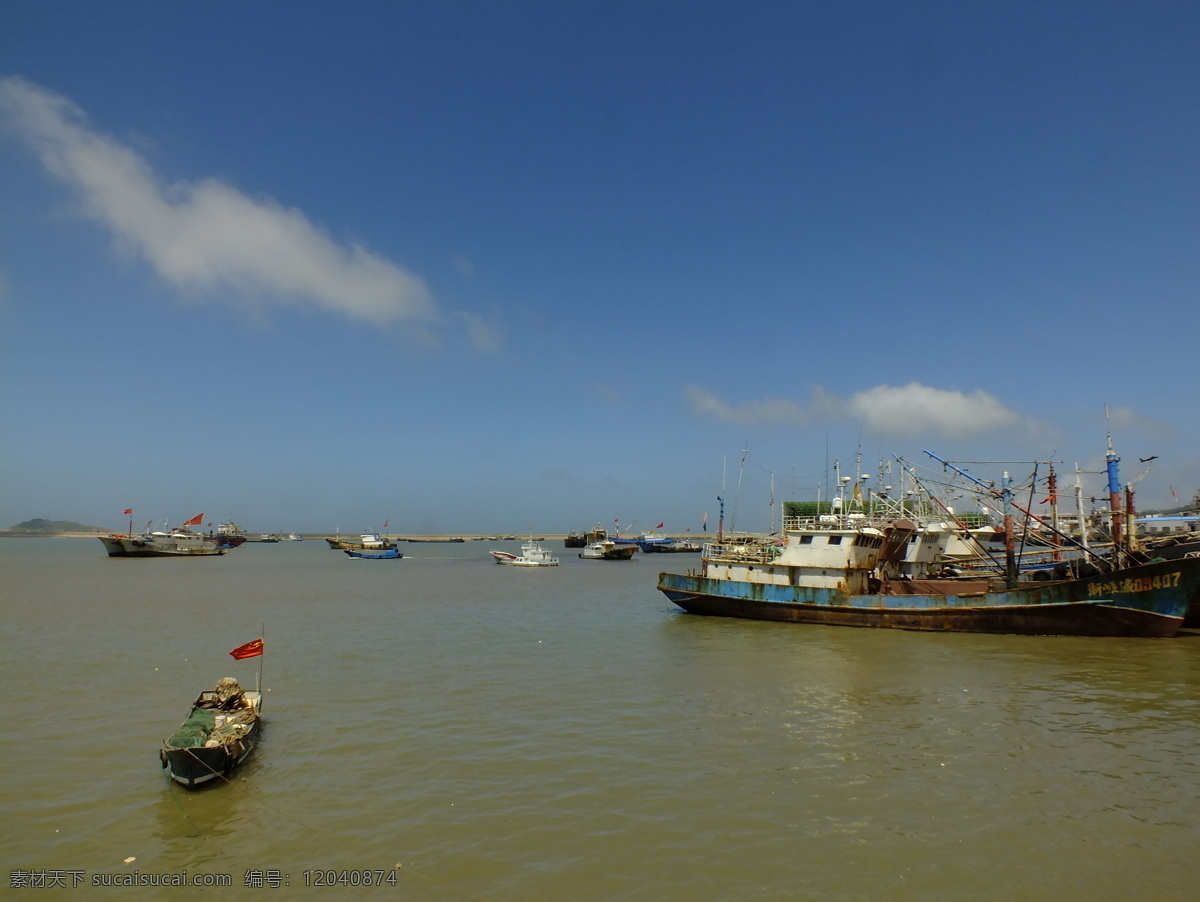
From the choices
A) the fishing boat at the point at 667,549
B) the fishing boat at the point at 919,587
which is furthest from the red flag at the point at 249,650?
the fishing boat at the point at 667,549

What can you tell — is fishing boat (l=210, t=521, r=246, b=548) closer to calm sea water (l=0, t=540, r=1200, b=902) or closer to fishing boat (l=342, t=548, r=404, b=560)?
fishing boat (l=342, t=548, r=404, b=560)

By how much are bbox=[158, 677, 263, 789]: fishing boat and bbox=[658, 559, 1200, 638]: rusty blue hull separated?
24.8 metres

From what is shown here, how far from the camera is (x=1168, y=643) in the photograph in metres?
27.0

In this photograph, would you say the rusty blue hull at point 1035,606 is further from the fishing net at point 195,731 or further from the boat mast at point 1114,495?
the fishing net at point 195,731

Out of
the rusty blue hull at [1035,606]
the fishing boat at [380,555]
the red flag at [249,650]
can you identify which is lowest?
the fishing boat at [380,555]

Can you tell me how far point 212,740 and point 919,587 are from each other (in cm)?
3214

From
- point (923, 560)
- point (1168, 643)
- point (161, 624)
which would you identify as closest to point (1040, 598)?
point (1168, 643)

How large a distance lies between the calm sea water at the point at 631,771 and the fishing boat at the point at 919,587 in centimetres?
141

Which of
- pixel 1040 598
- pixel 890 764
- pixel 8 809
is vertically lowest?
pixel 8 809

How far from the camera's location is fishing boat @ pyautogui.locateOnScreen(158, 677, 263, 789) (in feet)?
41.0

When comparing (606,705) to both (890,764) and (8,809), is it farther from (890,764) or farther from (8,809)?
(8,809)

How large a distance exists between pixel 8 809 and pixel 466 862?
850 cm

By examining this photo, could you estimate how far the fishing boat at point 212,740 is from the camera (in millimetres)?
12500

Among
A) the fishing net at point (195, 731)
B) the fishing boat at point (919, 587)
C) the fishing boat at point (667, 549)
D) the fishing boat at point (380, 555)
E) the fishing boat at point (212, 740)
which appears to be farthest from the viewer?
the fishing boat at point (667, 549)
